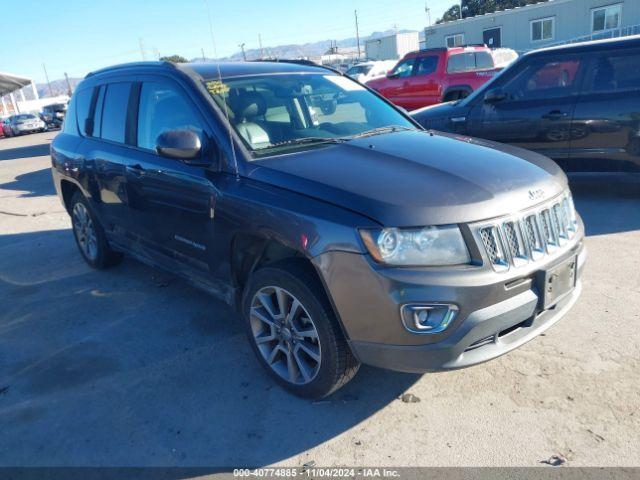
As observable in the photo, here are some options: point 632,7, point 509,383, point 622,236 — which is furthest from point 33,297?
point 632,7

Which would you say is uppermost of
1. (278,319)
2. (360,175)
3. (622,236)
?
(360,175)

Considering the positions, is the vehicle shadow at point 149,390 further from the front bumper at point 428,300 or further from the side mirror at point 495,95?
the side mirror at point 495,95

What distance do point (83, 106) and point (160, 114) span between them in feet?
5.76

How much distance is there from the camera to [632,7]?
1014 inches

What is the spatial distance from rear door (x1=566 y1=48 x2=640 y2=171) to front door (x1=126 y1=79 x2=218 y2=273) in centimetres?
472

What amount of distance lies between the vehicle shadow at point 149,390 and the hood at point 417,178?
1.20 meters

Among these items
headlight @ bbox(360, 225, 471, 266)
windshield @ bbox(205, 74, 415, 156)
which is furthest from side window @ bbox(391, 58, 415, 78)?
headlight @ bbox(360, 225, 471, 266)

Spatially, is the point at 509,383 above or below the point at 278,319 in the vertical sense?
below

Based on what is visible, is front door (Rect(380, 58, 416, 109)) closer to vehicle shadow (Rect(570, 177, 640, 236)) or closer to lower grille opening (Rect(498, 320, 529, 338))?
vehicle shadow (Rect(570, 177, 640, 236))

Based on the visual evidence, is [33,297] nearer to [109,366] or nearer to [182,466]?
[109,366]

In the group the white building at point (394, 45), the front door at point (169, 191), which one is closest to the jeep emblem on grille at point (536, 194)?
the front door at point (169, 191)

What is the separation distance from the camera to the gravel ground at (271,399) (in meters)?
2.65

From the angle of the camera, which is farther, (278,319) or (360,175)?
(278,319)

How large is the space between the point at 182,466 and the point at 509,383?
1859 mm
